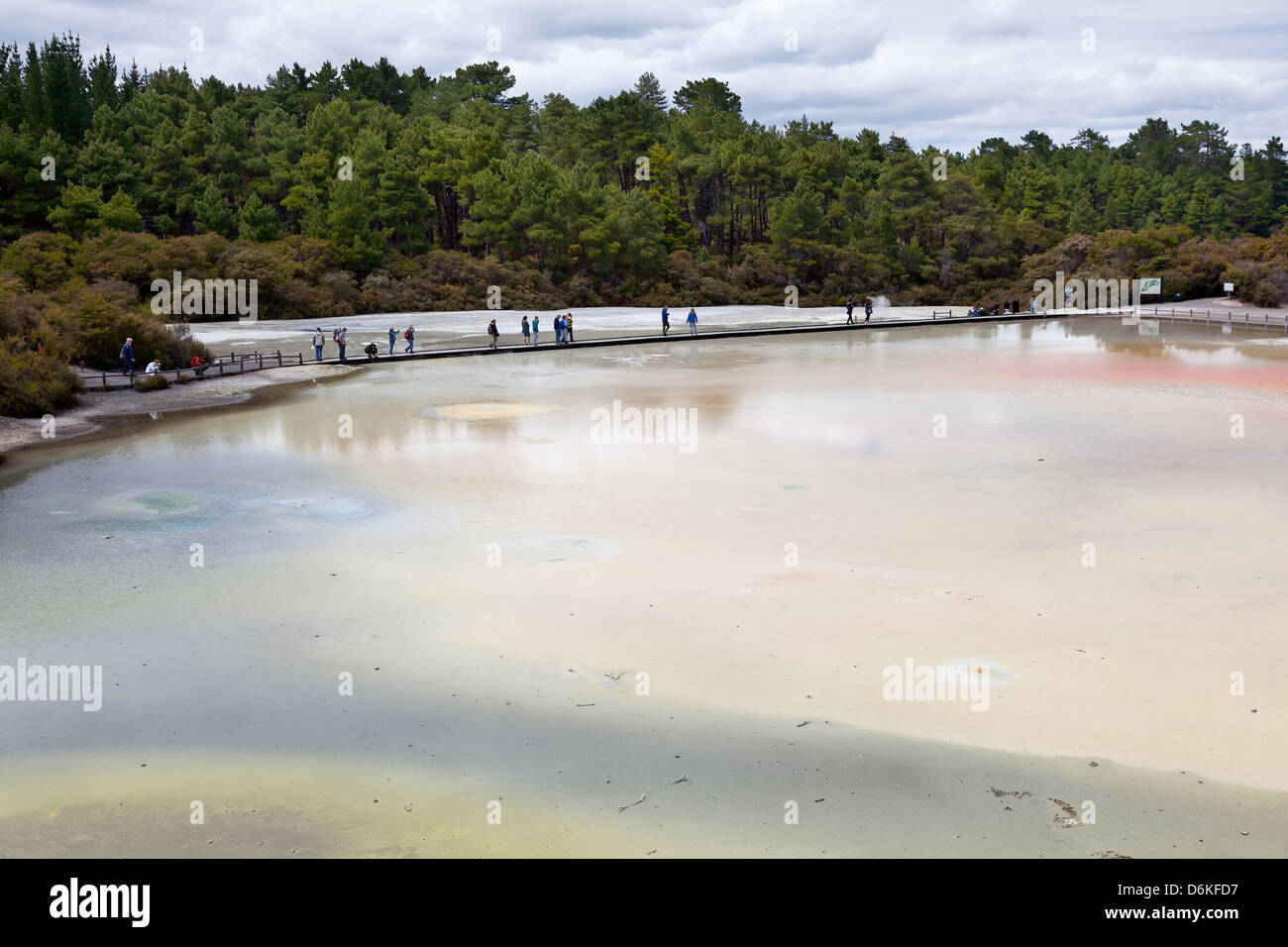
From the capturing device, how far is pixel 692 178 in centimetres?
9744

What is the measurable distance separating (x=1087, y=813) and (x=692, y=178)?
308ft

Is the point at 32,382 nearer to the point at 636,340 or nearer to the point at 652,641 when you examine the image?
the point at 652,641

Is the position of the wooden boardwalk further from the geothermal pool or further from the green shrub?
the geothermal pool

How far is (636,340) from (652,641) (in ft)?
→ 121

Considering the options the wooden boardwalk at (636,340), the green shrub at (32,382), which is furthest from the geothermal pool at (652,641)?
the wooden boardwalk at (636,340)

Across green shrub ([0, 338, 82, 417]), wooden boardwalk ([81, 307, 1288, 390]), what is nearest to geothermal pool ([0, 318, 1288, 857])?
green shrub ([0, 338, 82, 417])

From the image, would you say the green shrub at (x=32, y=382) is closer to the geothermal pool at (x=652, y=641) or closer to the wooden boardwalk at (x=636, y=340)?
the wooden boardwalk at (x=636, y=340)

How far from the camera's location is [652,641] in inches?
444

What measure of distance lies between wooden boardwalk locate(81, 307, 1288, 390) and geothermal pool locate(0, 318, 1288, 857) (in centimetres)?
1242

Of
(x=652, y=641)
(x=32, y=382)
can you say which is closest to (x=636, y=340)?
(x=32, y=382)

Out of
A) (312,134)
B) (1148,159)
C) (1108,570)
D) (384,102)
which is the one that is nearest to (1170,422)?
(1108,570)

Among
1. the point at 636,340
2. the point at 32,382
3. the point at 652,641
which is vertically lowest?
the point at 652,641

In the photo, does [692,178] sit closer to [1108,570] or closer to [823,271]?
[823,271]

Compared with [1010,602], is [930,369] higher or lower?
higher
